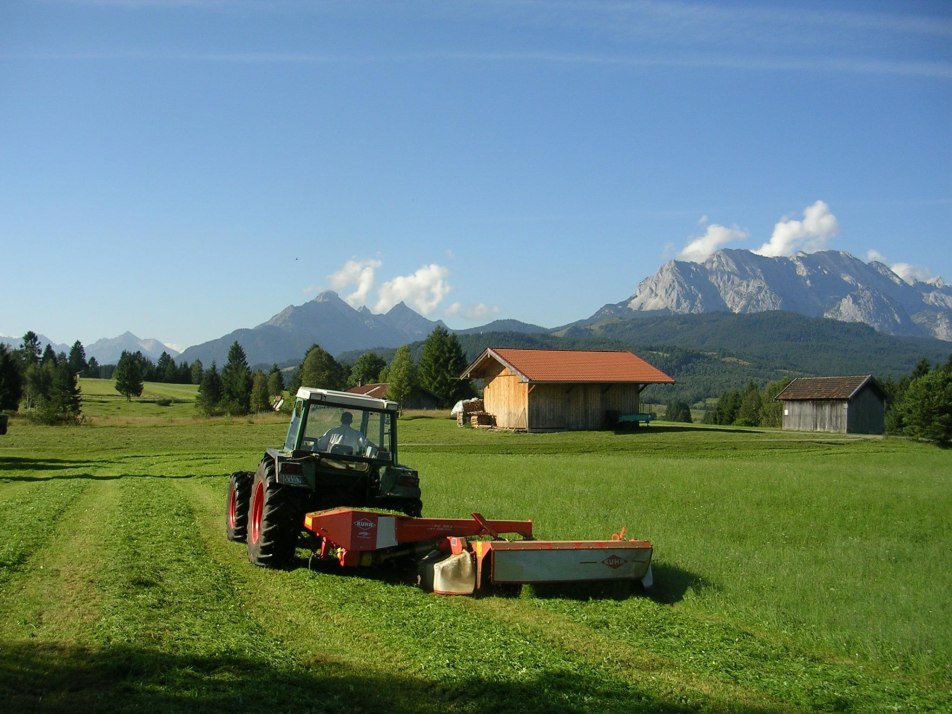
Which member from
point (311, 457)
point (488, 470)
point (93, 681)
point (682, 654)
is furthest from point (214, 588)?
point (488, 470)

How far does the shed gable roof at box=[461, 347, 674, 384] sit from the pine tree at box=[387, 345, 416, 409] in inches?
811

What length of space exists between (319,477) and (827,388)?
59464 mm

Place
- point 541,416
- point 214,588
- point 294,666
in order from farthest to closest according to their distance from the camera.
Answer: point 541,416 < point 214,588 < point 294,666

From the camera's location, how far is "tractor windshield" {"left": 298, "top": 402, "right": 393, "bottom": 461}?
11281mm

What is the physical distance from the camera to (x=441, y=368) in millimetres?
86688

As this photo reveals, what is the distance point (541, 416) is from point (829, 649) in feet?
138

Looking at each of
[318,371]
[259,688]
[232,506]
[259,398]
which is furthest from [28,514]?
[318,371]

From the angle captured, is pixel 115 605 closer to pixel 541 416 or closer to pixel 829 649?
pixel 829 649

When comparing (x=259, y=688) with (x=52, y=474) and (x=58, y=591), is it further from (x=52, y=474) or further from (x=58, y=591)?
(x=52, y=474)

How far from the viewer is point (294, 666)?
20.4ft

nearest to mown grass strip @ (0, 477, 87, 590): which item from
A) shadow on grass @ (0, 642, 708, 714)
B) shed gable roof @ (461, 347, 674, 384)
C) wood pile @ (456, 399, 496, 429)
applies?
shadow on grass @ (0, 642, 708, 714)

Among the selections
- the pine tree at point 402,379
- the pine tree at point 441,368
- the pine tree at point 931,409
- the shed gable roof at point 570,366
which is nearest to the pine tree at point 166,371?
the pine tree at point 441,368

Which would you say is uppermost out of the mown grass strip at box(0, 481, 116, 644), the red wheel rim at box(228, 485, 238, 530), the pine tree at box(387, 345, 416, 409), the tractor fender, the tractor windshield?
the pine tree at box(387, 345, 416, 409)

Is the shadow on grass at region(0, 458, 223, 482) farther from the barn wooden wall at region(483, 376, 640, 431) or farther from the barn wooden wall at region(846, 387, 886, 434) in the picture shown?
the barn wooden wall at region(846, 387, 886, 434)
